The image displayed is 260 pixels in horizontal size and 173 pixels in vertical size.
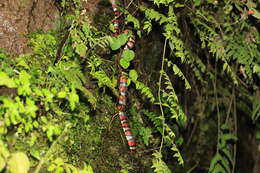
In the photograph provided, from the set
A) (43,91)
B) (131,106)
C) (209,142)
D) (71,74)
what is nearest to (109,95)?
(131,106)

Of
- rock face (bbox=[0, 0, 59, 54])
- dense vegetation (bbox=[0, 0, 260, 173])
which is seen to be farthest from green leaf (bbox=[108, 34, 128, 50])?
rock face (bbox=[0, 0, 59, 54])

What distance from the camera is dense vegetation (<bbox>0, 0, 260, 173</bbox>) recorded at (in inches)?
61.6

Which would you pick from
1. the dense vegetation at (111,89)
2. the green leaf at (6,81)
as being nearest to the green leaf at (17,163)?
the dense vegetation at (111,89)

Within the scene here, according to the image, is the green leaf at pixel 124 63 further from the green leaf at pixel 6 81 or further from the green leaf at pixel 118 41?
the green leaf at pixel 6 81

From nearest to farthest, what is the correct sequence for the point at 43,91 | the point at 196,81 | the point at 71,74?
the point at 43,91, the point at 71,74, the point at 196,81

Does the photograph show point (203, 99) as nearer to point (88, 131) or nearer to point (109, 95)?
point (109, 95)

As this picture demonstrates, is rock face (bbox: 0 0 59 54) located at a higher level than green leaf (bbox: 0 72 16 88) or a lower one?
higher

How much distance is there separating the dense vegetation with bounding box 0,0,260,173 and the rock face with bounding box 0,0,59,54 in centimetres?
5

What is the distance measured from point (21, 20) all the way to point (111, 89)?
647mm

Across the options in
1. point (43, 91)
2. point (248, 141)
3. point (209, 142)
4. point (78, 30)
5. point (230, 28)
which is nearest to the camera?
point (43, 91)

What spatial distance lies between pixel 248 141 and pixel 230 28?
5.20ft

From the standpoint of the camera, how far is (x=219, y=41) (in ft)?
9.06

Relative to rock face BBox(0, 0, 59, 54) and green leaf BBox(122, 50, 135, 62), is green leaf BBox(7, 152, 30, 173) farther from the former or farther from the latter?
green leaf BBox(122, 50, 135, 62)

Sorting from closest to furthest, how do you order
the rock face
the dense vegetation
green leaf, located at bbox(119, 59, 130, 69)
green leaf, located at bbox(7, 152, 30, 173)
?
green leaf, located at bbox(7, 152, 30, 173), the dense vegetation, the rock face, green leaf, located at bbox(119, 59, 130, 69)
